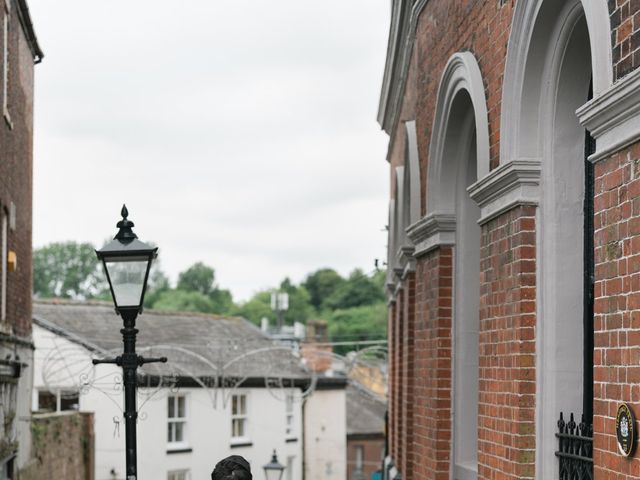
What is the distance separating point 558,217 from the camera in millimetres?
7734

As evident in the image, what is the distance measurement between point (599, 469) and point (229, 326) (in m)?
39.9

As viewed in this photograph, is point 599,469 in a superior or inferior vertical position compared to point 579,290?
inferior

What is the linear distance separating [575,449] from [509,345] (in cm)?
92

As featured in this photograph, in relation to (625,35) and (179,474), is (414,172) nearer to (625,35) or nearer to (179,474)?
(625,35)

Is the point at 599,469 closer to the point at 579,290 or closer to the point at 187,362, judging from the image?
the point at 579,290

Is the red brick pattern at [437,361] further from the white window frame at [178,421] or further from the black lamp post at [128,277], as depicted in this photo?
the white window frame at [178,421]

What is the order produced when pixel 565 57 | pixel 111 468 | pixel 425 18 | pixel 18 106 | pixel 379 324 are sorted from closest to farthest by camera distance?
pixel 565 57 → pixel 425 18 → pixel 18 106 → pixel 111 468 → pixel 379 324

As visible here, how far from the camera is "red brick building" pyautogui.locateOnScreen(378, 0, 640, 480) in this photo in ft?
19.6

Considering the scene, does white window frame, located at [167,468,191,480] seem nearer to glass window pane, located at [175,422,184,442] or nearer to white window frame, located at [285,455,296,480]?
glass window pane, located at [175,422,184,442]

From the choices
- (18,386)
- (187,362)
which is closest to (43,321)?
(187,362)

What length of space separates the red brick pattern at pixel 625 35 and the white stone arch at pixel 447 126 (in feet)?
9.28

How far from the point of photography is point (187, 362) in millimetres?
38031

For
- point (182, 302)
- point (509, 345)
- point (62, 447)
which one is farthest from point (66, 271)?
point (509, 345)

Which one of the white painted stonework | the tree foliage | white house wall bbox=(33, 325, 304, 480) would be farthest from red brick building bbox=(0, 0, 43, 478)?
the tree foliage
